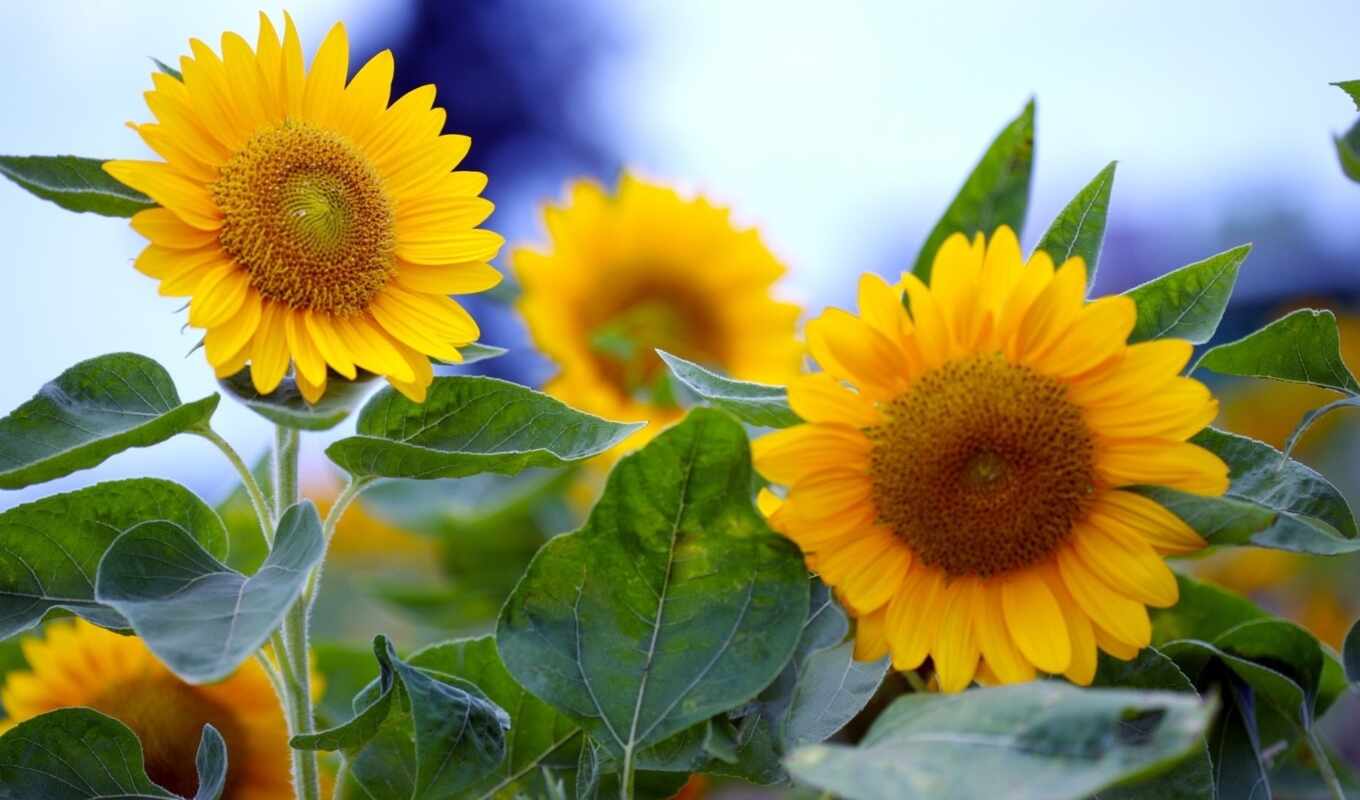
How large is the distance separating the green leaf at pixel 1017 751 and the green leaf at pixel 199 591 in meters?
0.18

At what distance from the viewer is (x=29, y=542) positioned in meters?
0.56

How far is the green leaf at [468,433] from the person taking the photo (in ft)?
1.79

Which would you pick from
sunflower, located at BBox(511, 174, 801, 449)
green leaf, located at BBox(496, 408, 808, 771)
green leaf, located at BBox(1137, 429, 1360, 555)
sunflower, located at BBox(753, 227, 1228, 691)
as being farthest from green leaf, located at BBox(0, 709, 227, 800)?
sunflower, located at BBox(511, 174, 801, 449)

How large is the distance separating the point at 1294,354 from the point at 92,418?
50 centimetres

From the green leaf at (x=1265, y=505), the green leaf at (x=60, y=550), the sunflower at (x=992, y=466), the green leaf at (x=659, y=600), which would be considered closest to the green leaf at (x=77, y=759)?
the green leaf at (x=60, y=550)

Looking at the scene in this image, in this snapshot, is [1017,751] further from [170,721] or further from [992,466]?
[170,721]

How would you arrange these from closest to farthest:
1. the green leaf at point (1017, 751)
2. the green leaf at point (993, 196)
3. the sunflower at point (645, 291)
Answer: the green leaf at point (1017, 751)
the green leaf at point (993, 196)
the sunflower at point (645, 291)

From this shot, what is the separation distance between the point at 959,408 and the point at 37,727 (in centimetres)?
41

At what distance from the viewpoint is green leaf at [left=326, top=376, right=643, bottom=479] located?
0.55 m

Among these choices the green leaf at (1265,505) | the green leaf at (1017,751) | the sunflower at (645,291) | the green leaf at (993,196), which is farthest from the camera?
the sunflower at (645,291)

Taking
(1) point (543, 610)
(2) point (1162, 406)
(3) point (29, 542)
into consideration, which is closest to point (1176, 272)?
(2) point (1162, 406)

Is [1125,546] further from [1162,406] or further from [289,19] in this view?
[289,19]

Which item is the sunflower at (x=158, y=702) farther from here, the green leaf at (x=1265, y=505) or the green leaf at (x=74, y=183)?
the green leaf at (x=1265, y=505)

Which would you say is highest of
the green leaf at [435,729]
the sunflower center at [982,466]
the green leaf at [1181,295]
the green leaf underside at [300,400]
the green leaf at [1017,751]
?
the green leaf underside at [300,400]
